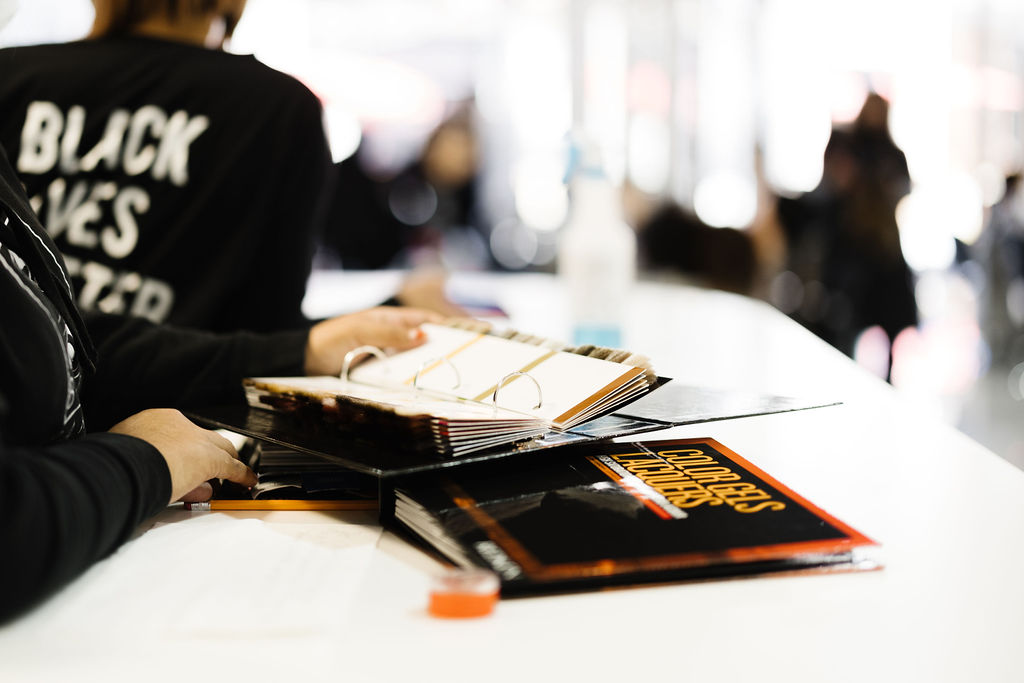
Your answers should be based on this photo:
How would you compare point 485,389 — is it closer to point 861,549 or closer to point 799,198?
point 861,549

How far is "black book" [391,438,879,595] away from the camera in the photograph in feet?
1.59

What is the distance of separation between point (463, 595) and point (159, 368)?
54cm

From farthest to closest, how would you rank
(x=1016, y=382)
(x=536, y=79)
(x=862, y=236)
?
(x=536, y=79)
(x=1016, y=382)
(x=862, y=236)

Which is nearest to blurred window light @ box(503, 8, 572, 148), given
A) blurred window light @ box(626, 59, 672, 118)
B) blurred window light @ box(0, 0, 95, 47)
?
blurred window light @ box(626, 59, 672, 118)

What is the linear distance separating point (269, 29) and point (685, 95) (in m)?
3.64

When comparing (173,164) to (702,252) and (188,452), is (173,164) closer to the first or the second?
(188,452)

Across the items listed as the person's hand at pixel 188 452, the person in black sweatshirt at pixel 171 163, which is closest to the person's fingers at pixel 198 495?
the person's hand at pixel 188 452

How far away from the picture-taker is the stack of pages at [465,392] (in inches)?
23.1

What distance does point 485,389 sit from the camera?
0.73 m

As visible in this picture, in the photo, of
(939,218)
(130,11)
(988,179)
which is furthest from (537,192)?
(130,11)

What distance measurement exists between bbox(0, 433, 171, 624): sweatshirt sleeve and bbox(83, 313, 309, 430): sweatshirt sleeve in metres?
0.33

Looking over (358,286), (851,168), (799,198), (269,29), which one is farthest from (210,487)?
(269,29)

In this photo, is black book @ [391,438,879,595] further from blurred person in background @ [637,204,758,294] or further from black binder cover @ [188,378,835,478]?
blurred person in background @ [637,204,758,294]

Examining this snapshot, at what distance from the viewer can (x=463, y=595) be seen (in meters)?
0.45
